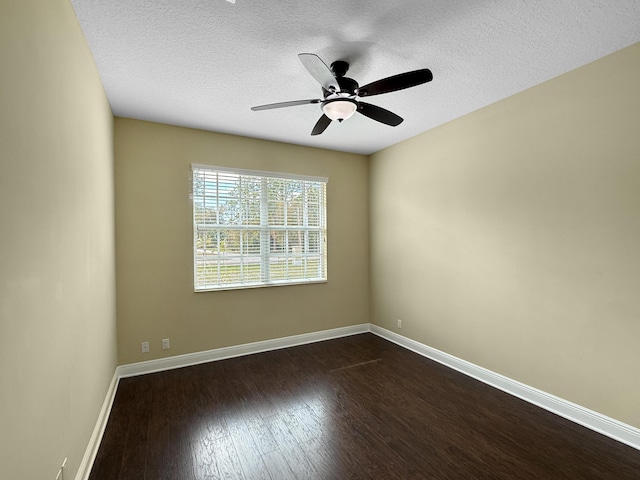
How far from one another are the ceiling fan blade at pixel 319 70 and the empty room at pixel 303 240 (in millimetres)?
21

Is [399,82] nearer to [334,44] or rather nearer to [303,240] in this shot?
[334,44]

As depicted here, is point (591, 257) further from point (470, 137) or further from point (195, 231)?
point (195, 231)

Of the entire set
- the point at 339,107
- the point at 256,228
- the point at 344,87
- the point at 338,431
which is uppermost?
the point at 344,87

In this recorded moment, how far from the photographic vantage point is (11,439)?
0.98 metres

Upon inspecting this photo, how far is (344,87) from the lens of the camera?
214cm

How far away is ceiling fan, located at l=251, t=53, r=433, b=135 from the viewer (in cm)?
183

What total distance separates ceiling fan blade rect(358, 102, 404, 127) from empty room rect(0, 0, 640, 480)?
0.16 feet

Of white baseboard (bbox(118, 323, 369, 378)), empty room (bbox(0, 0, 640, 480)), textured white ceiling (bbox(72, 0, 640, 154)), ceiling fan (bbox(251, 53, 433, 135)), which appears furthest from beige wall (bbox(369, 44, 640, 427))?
ceiling fan (bbox(251, 53, 433, 135))

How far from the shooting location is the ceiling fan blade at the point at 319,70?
1766 mm

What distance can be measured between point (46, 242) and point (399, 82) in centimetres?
206

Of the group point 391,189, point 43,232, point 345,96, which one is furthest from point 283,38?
point 391,189

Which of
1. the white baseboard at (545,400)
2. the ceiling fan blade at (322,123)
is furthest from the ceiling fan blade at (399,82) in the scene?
the white baseboard at (545,400)

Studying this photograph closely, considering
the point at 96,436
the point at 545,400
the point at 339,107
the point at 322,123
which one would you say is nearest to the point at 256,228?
the point at 322,123

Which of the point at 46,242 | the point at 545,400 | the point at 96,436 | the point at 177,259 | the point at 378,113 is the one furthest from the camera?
the point at 177,259
